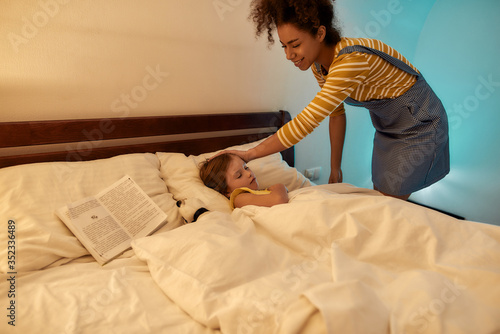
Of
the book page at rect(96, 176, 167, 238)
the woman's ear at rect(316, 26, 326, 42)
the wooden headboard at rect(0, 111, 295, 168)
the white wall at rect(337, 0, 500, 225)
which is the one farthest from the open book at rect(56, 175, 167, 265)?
the white wall at rect(337, 0, 500, 225)

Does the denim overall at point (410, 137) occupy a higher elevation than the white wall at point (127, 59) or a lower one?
lower

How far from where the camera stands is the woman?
1015mm

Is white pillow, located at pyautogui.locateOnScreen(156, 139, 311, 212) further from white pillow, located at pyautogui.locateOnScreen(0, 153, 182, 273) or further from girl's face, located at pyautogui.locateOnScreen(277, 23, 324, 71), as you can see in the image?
girl's face, located at pyautogui.locateOnScreen(277, 23, 324, 71)

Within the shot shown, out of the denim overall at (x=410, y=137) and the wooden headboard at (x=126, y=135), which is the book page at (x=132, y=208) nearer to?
the wooden headboard at (x=126, y=135)

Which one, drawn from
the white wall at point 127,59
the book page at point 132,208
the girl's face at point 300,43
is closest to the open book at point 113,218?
the book page at point 132,208

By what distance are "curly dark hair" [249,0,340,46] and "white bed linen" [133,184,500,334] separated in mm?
672

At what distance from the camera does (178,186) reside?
4.25 ft

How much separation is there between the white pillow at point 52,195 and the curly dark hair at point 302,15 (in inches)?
33.6

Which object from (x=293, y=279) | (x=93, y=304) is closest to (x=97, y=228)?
(x=93, y=304)

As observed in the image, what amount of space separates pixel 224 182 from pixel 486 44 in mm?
2381

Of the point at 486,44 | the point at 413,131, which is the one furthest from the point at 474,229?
the point at 486,44

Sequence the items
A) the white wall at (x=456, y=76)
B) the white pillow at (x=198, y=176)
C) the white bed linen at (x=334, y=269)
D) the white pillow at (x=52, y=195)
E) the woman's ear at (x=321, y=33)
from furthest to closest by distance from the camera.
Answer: the white wall at (x=456, y=76) → the white pillow at (x=198, y=176) → the woman's ear at (x=321, y=33) → the white pillow at (x=52, y=195) → the white bed linen at (x=334, y=269)

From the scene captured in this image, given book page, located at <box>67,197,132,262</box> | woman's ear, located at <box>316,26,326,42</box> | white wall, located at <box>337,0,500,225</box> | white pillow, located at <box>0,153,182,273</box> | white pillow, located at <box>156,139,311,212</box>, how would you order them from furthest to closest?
white wall, located at <box>337,0,500,225</box>
white pillow, located at <box>156,139,311,212</box>
woman's ear, located at <box>316,26,326,42</box>
book page, located at <box>67,197,132,262</box>
white pillow, located at <box>0,153,182,273</box>

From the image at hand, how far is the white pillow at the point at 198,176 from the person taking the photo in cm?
124
